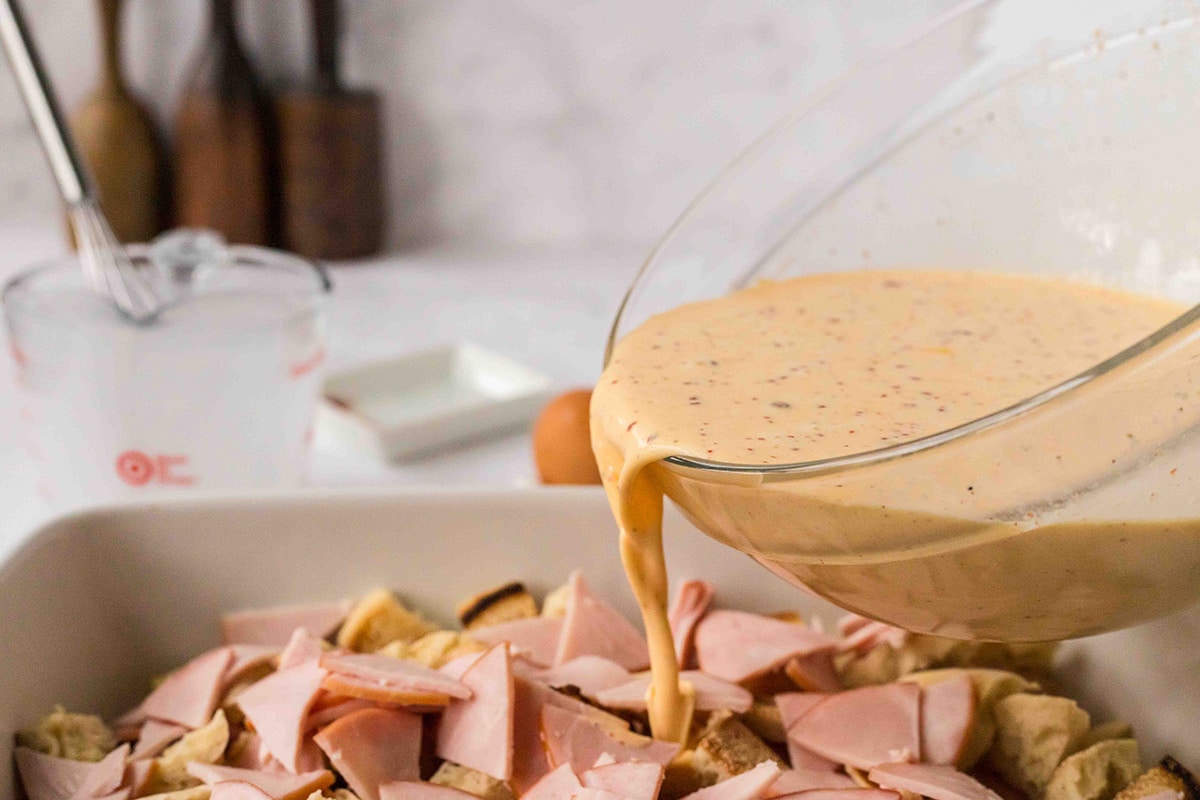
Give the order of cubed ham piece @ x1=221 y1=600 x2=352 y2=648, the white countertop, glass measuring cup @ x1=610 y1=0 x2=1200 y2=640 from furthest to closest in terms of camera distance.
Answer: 1. the white countertop
2. cubed ham piece @ x1=221 y1=600 x2=352 y2=648
3. glass measuring cup @ x1=610 y1=0 x2=1200 y2=640

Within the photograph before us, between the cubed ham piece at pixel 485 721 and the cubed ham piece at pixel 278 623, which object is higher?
the cubed ham piece at pixel 485 721

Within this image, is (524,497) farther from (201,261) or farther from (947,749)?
(201,261)

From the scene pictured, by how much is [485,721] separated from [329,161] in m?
1.21

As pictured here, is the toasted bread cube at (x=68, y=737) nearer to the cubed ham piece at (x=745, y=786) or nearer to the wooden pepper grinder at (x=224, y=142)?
the cubed ham piece at (x=745, y=786)

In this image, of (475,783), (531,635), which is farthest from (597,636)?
(475,783)

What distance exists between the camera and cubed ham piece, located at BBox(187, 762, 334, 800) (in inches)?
25.5

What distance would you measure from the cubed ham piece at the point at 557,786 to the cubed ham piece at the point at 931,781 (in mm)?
157

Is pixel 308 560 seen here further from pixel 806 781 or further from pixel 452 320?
pixel 452 320

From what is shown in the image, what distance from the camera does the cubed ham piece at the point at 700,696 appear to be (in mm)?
721

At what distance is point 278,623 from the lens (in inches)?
32.6

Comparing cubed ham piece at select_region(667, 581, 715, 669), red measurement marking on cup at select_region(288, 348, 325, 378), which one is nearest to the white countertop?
→ red measurement marking on cup at select_region(288, 348, 325, 378)

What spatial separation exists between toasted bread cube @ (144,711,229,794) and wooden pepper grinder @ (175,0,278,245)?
113 centimetres

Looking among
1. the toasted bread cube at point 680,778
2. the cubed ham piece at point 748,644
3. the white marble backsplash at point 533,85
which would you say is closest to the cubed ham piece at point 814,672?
the cubed ham piece at point 748,644

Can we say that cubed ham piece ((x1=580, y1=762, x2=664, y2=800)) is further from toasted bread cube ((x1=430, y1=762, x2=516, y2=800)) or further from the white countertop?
the white countertop
